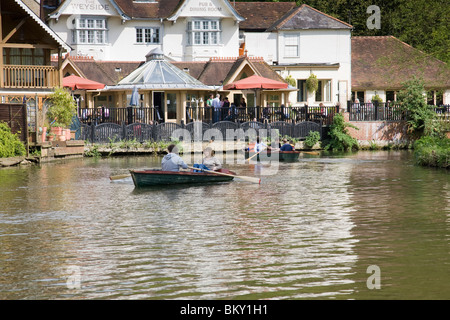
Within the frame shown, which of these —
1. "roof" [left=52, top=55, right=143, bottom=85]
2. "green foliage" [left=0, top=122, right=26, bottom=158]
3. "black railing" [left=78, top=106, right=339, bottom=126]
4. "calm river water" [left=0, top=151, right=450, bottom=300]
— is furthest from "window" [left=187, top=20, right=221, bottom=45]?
"calm river water" [left=0, top=151, right=450, bottom=300]

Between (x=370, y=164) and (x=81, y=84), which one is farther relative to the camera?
(x=81, y=84)

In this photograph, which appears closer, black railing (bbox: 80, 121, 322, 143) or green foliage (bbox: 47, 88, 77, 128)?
green foliage (bbox: 47, 88, 77, 128)

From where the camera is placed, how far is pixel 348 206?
1897cm

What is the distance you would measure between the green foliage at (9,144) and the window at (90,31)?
2251cm

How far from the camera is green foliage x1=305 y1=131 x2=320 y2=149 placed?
41.5m

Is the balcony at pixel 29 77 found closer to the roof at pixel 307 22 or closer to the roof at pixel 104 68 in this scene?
the roof at pixel 104 68

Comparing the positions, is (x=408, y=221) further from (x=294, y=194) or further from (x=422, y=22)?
(x=422, y=22)

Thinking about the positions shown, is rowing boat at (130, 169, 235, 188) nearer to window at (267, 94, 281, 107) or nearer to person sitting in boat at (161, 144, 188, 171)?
person sitting in boat at (161, 144, 188, 171)

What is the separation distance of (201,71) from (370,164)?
73.2 feet

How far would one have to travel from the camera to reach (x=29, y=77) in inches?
1594

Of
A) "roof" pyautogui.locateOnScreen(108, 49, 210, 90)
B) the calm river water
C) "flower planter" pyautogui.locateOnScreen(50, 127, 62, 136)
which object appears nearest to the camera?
the calm river water

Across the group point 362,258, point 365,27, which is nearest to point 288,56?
point 365,27

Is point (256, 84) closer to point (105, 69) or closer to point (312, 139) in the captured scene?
point (312, 139)

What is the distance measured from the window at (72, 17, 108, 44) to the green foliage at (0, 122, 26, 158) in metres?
22.5
